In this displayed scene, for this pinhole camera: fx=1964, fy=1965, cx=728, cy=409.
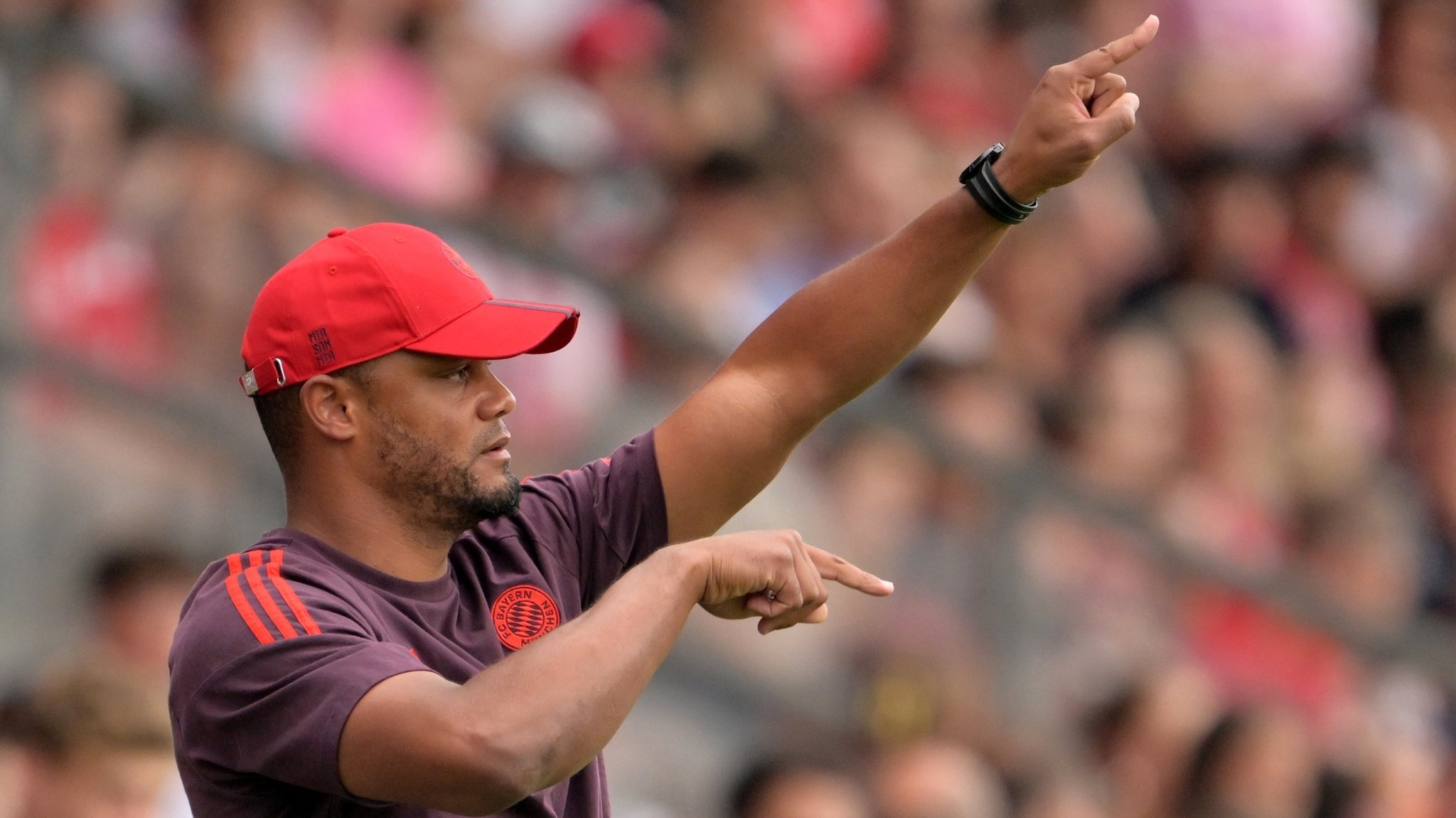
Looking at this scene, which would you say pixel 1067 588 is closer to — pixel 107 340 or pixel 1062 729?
pixel 1062 729

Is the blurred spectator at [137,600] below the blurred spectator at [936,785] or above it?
above

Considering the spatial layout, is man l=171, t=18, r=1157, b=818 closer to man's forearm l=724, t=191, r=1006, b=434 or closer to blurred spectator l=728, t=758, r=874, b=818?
man's forearm l=724, t=191, r=1006, b=434

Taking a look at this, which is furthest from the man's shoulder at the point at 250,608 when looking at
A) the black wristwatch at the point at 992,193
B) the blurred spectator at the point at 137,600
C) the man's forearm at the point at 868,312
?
the blurred spectator at the point at 137,600

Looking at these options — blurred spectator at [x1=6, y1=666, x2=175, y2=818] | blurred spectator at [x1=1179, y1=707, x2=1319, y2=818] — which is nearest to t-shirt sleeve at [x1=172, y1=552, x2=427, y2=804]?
blurred spectator at [x1=6, y1=666, x2=175, y2=818]

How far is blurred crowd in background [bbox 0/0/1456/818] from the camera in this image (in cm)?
425

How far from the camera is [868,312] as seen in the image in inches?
106

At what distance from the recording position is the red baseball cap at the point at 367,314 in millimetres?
2301

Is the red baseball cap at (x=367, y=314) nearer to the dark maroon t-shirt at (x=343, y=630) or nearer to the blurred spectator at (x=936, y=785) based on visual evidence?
the dark maroon t-shirt at (x=343, y=630)

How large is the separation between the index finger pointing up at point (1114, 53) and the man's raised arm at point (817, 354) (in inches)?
3.5

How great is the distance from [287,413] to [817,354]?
75 cm

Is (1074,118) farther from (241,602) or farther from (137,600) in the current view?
(137,600)

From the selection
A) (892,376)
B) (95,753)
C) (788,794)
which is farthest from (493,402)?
(892,376)

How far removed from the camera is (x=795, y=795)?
4.54 meters

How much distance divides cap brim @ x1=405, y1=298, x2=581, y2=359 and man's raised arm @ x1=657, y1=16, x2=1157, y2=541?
326 mm
